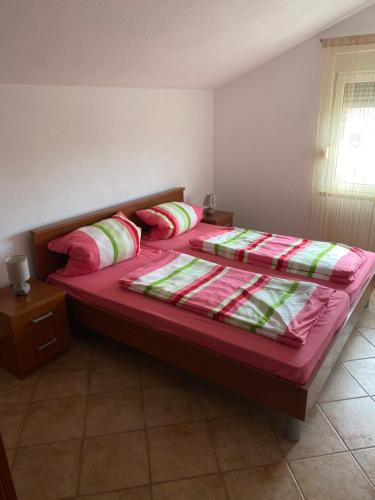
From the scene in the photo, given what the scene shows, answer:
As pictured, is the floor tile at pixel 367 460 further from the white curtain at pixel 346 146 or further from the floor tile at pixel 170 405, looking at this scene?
the white curtain at pixel 346 146

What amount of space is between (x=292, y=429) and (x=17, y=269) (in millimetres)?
→ 1723

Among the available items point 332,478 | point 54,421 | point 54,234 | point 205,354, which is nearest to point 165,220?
point 54,234

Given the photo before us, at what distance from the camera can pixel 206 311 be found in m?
2.01

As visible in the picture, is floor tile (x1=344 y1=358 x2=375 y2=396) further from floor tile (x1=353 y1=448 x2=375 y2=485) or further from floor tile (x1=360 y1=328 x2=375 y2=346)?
floor tile (x1=353 y1=448 x2=375 y2=485)

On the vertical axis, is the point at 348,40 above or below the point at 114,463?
above

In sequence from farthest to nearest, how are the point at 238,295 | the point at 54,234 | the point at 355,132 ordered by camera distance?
1. the point at 355,132
2. the point at 54,234
3. the point at 238,295

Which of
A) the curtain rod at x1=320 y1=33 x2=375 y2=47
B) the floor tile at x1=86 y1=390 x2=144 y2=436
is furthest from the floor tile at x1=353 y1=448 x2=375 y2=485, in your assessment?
the curtain rod at x1=320 y1=33 x2=375 y2=47

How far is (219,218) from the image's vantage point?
147 inches

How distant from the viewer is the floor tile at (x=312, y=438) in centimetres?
178

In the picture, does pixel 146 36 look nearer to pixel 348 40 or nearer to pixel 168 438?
pixel 348 40

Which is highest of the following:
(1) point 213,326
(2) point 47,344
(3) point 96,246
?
(3) point 96,246

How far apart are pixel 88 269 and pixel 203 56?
1.79 m

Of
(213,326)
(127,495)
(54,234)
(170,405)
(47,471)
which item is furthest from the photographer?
(54,234)

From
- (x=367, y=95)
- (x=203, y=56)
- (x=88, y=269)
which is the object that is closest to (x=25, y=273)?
(x=88, y=269)
